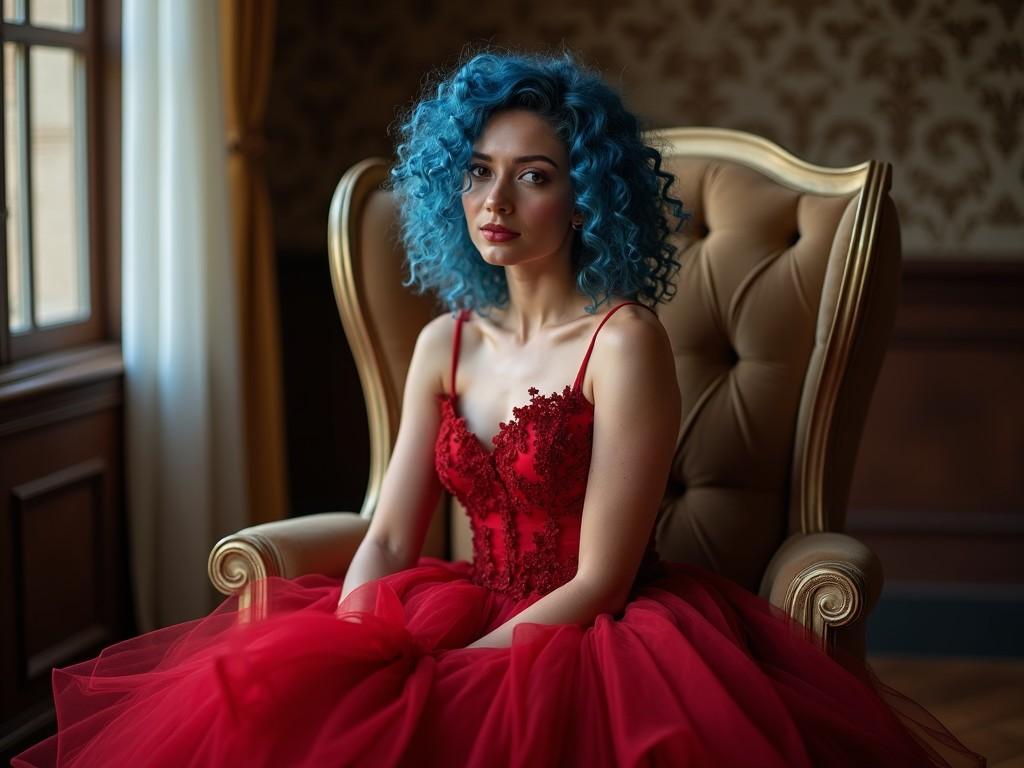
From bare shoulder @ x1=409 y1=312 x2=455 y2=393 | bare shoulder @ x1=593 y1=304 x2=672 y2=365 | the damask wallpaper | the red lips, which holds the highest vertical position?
the damask wallpaper

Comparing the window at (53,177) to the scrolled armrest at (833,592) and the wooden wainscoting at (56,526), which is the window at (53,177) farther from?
the scrolled armrest at (833,592)

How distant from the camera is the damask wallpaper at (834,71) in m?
3.34

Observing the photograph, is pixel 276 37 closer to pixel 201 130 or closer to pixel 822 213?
pixel 201 130

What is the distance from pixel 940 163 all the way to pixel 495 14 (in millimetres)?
1362

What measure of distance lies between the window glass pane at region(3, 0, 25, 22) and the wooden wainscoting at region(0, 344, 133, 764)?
0.76 m

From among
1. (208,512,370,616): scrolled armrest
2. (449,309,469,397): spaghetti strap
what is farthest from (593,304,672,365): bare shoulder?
(208,512,370,616): scrolled armrest

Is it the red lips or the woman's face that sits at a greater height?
the woman's face

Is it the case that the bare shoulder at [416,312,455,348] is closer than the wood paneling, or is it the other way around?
the bare shoulder at [416,312,455,348]

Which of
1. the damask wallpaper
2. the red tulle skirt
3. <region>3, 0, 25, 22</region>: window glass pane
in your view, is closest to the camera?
the red tulle skirt

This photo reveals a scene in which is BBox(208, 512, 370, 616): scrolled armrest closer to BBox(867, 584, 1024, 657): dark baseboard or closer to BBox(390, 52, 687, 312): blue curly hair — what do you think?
BBox(390, 52, 687, 312): blue curly hair

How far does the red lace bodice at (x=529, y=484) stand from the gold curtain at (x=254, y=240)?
1440mm

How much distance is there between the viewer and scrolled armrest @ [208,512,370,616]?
1.84 meters

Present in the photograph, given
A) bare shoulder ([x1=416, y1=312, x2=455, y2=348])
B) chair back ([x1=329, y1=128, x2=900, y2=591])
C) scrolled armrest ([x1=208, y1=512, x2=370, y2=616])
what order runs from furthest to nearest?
1. chair back ([x1=329, y1=128, x2=900, y2=591])
2. bare shoulder ([x1=416, y1=312, x2=455, y2=348])
3. scrolled armrest ([x1=208, y1=512, x2=370, y2=616])

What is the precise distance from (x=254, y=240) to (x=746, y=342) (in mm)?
1578
